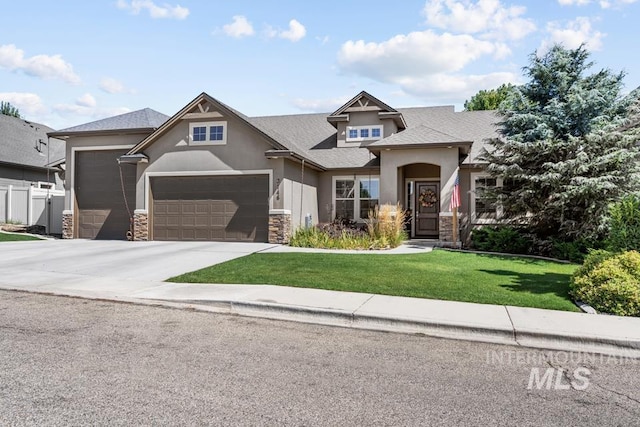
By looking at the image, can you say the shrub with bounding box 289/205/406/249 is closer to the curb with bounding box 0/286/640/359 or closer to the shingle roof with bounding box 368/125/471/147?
the shingle roof with bounding box 368/125/471/147

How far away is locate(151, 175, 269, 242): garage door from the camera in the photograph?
16906 millimetres

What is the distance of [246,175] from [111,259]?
6177 mm

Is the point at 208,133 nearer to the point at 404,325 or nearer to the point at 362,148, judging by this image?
the point at 362,148

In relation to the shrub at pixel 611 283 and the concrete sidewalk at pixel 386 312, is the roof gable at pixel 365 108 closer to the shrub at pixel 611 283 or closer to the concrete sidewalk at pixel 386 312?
the shrub at pixel 611 283

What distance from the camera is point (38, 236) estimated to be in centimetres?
1962

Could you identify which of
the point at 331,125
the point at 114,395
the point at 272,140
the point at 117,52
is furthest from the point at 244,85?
the point at 114,395

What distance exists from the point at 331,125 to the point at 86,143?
36.0 ft

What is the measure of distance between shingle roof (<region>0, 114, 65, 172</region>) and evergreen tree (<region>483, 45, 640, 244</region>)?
24112 millimetres

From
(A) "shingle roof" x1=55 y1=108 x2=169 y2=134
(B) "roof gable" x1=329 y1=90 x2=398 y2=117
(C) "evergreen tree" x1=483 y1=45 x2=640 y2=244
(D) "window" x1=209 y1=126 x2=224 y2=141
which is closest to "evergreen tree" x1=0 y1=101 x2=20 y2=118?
(A) "shingle roof" x1=55 y1=108 x2=169 y2=134

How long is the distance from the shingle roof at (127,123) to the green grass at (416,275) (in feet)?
31.4

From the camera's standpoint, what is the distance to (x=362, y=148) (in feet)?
66.1

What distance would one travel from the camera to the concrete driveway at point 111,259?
9633 mm

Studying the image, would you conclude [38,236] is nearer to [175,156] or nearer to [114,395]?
[175,156]

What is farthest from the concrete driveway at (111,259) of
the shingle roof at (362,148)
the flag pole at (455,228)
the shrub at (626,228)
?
the shrub at (626,228)
